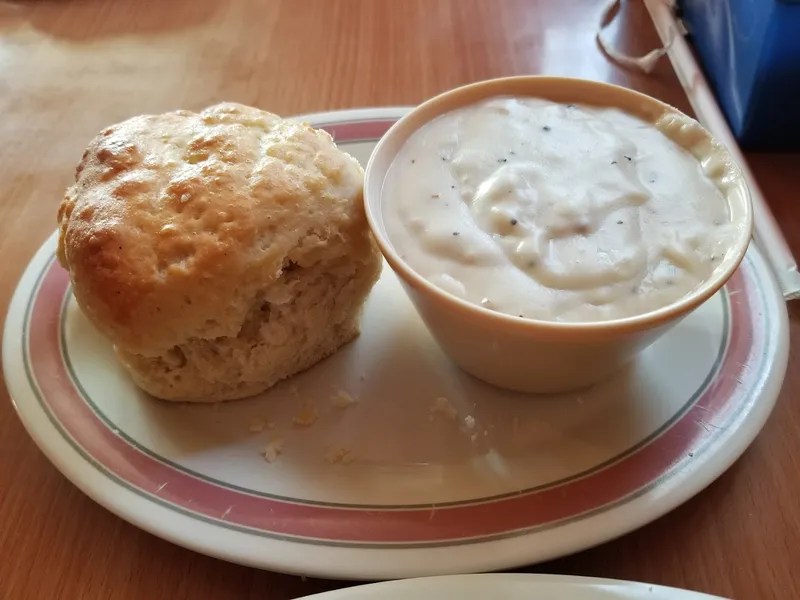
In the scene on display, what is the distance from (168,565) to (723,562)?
0.61 meters

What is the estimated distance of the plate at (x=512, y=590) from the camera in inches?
26.2

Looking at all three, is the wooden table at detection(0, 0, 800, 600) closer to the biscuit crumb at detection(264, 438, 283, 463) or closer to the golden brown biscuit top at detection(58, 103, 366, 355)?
the biscuit crumb at detection(264, 438, 283, 463)

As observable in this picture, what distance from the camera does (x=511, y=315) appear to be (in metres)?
0.76

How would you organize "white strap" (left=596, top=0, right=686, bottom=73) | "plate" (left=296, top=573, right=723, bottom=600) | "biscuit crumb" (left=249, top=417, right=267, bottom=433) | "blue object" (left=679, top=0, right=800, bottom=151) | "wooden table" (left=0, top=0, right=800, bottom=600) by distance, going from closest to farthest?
"plate" (left=296, top=573, right=723, bottom=600) → "wooden table" (left=0, top=0, right=800, bottom=600) → "biscuit crumb" (left=249, top=417, right=267, bottom=433) → "blue object" (left=679, top=0, right=800, bottom=151) → "white strap" (left=596, top=0, right=686, bottom=73)

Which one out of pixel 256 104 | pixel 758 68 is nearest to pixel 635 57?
pixel 758 68

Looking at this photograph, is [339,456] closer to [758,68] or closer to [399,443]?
[399,443]

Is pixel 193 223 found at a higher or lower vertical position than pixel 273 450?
higher

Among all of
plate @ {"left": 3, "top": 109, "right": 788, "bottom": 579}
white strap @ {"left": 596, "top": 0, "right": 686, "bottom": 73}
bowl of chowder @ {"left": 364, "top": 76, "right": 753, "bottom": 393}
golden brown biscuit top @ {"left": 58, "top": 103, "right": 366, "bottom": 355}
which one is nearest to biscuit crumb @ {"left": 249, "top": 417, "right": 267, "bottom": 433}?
plate @ {"left": 3, "top": 109, "right": 788, "bottom": 579}

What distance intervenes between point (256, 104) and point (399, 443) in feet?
3.12

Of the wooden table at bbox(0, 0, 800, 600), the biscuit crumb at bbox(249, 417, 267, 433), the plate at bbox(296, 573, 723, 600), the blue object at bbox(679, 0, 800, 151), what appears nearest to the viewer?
the plate at bbox(296, 573, 723, 600)

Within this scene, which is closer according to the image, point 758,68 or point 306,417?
point 306,417

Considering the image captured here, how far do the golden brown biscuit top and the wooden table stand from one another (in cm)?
25

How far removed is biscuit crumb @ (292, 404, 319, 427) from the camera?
35.3 inches

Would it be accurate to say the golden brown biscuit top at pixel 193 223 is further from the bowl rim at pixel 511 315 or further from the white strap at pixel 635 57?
the white strap at pixel 635 57
